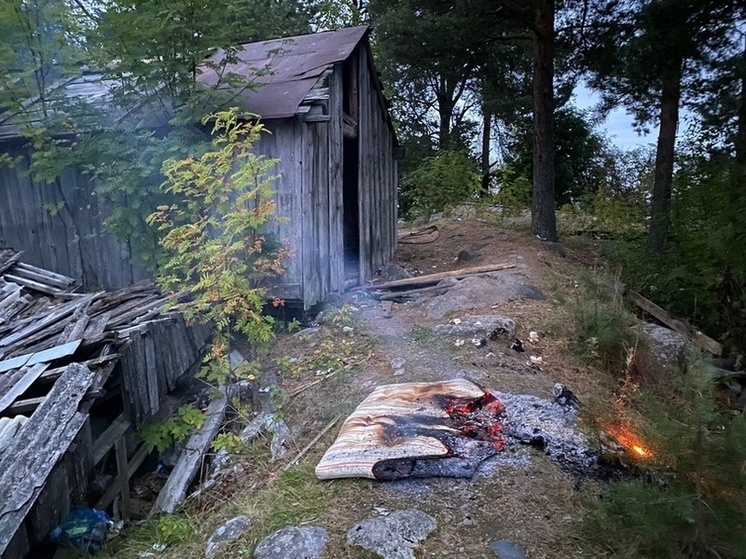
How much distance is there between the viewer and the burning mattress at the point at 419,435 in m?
2.93

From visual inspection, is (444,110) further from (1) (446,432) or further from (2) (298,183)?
(1) (446,432)

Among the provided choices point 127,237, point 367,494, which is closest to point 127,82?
point 127,237

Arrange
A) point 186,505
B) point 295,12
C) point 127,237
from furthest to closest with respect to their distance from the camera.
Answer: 1. point 295,12
2. point 127,237
3. point 186,505

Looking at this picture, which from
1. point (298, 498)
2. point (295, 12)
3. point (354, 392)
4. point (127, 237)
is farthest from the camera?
point (295, 12)

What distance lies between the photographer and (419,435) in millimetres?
3123

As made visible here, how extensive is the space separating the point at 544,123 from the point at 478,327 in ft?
19.5

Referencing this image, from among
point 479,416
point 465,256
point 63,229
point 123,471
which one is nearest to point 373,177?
point 465,256

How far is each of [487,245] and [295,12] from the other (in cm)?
1474

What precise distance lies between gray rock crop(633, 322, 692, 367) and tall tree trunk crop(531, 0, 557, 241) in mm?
4333

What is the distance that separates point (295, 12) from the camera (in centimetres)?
1914

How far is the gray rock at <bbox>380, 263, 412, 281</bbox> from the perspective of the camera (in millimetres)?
7875

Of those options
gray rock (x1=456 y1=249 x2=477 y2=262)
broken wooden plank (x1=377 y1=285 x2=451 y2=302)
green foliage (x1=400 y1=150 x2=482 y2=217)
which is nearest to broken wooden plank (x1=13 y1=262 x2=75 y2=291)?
broken wooden plank (x1=377 y1=285 x2=451 y2=302)

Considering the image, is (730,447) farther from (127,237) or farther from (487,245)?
(487,245)

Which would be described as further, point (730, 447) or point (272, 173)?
point (272, 173)
